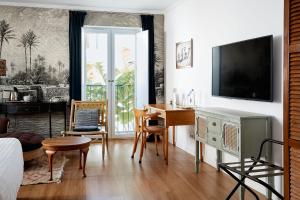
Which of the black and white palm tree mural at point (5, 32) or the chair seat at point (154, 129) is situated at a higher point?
the black and white palm tree mural at point (5, 32)

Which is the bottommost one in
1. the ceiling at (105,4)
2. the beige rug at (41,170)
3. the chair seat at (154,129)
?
the beige rug at (41,170)

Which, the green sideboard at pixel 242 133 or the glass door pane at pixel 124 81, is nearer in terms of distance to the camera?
the green sideboard at pixel 242 133

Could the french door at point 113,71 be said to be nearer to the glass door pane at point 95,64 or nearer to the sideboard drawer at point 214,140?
the glass door pane at point 95,64

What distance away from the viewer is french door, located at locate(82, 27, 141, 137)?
6.36 meters

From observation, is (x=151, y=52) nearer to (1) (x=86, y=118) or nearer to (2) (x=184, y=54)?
(2) (x=184, y=54)

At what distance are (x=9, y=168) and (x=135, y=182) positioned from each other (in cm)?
169

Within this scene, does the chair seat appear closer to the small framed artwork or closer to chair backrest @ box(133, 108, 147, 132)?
chair backrest @ box(133, 108, 147, 132)

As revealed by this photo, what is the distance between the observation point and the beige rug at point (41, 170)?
12.3 feet

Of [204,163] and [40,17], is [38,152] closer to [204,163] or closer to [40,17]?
[204,163]

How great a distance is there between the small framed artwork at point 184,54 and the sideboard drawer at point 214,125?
1.68 meters

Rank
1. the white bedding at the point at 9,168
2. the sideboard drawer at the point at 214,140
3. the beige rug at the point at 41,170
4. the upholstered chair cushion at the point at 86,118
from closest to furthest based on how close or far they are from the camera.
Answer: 1. the white bedding at the point at 9,168
2. the sideboard drawer at the point at 214,140
3. the beige rug at the point at 41,170
4. the upholstered chair cushion at the point at 86,118

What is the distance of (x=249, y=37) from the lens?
11.7 feet

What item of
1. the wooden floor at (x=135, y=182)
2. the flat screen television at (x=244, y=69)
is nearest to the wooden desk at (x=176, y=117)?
the wooden floor at (x=135, y=182)

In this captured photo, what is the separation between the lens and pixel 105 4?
19.7ft
